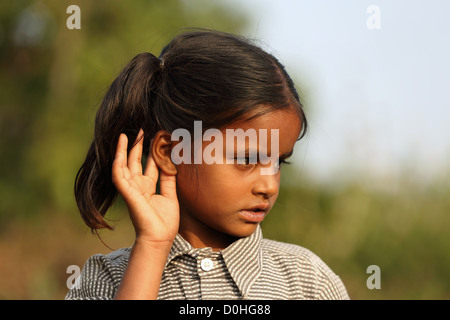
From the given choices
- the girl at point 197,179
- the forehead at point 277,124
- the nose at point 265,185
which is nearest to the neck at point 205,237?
the girl at point 197,179

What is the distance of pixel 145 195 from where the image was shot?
1.78 meters

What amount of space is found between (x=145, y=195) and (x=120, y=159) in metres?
0.13

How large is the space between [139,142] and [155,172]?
11 cm

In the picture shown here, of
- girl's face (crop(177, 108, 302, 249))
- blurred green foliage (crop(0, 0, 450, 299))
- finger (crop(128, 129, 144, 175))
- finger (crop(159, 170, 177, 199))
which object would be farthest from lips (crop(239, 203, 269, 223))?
blurred green foliage (crop(0, 0, 450, 299))

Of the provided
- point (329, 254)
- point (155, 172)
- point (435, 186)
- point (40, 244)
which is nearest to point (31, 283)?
point (40, 244)

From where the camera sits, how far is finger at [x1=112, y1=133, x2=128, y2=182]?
1.77 m

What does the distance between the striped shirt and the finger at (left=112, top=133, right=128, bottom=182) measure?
267 mm

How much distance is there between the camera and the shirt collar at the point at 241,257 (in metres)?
1.76

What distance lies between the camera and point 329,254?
505cm

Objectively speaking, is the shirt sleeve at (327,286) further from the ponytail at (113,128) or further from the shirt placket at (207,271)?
the ponytail at (113,128)

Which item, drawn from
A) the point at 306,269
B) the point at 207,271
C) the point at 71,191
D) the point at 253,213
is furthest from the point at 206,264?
the point at 71,191

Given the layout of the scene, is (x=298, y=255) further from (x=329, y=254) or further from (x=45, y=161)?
(x=45, y=161)

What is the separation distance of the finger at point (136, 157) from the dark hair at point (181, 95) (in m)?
0.06

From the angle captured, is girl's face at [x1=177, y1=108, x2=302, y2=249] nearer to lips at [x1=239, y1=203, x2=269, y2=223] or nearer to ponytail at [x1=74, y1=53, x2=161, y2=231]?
lips at [x1=239, y1=203, x2=269, y2=223]
